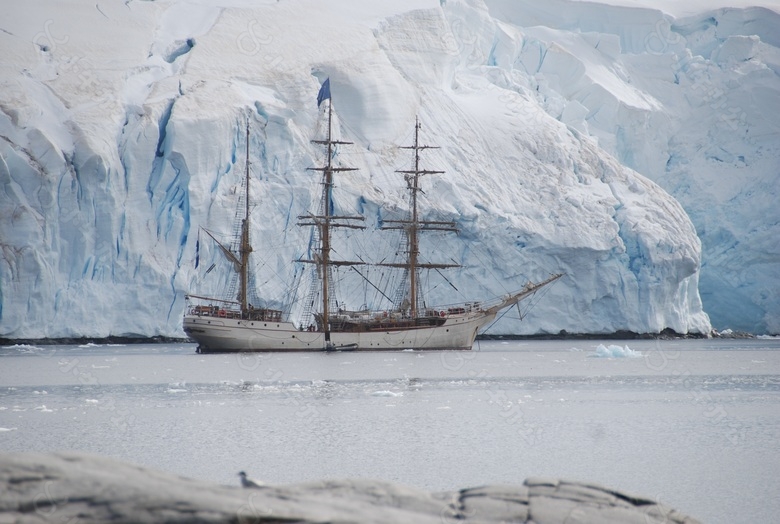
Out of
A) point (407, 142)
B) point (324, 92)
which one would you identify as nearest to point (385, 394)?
point (324, 92)

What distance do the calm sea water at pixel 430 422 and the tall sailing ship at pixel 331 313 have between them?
219 inches

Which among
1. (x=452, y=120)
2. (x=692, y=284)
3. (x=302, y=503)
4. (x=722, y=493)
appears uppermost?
(x=452, y=120)

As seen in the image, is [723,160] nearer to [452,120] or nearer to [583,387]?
[452,120]

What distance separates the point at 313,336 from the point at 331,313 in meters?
1.48

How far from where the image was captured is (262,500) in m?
4.72

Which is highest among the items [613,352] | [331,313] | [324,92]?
[324,92]

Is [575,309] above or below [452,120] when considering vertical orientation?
below

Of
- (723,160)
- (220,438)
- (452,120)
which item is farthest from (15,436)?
(723,160)

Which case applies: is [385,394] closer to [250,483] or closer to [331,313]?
[250,483]

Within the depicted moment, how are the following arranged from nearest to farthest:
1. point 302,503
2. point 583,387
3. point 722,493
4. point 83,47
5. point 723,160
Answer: point 302,503, point 722,493, point 583,387, point 83,47, point 723,160

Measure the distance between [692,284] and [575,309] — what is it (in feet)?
20.1

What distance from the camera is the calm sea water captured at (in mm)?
10195

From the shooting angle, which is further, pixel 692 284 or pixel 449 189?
pixel 692 284

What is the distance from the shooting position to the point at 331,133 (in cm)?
3734
